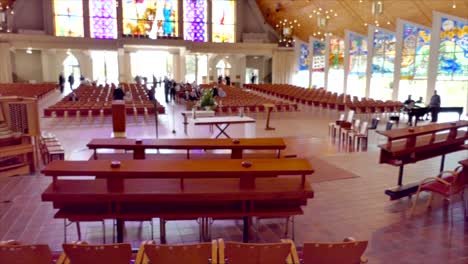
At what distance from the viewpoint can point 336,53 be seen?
25797 mm

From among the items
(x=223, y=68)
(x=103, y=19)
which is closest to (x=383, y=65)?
(x=223, y=68)

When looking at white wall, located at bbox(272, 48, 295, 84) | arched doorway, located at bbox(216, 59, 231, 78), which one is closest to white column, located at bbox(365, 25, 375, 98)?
white wall, located at bbox(272, 48, 295, 84)

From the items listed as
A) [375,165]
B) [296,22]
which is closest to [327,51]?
[296,22]

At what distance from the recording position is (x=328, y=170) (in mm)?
6879

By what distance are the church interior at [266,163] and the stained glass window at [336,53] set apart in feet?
0.34

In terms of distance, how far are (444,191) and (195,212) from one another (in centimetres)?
285

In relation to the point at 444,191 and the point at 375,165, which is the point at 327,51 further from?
the point at 444,191

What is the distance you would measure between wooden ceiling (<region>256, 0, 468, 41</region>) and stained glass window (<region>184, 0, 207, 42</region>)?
458cm

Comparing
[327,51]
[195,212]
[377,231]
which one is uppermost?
[327,51]

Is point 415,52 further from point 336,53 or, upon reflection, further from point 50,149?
point 50,149

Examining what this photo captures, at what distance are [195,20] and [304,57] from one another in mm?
8958

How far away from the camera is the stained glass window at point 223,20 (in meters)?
31.3

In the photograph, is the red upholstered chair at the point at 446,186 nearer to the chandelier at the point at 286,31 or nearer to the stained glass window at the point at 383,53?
the stained glass window at the point at 383,53

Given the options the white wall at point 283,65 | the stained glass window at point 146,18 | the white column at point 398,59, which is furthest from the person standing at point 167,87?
the white wall at point 283,65
